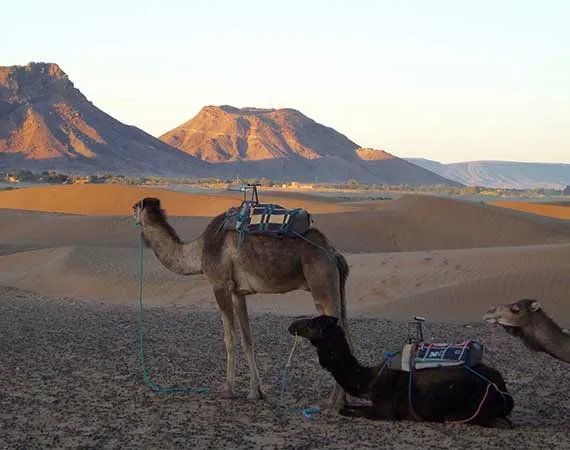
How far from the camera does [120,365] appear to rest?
11.9 m

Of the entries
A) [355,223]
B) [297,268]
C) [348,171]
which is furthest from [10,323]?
[348,171]

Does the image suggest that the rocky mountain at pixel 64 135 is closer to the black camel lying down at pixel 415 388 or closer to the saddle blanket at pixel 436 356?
the black camel lying down at pixel 415 388

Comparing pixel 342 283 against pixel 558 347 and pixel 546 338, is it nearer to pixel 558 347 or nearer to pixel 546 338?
pixel 546 338

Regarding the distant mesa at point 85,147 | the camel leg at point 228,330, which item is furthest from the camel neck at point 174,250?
the distant mesa at point 85,147

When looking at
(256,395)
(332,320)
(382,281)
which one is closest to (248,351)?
(256,395)

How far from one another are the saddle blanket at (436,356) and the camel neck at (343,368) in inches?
12.0

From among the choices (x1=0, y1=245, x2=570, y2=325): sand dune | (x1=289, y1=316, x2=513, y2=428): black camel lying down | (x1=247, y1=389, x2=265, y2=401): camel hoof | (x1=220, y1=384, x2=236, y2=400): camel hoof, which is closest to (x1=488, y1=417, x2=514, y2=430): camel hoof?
(x1=289, y1=316, x2=513, y2=428): black camel lying down

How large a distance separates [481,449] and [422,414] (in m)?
0.91

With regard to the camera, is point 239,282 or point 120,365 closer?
point 239,282

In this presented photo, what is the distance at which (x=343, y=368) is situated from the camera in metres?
9.09

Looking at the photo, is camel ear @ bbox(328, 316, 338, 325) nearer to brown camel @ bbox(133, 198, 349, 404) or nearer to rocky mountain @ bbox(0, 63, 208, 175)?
brown camel @ bbox(133, 198, 349, 404)

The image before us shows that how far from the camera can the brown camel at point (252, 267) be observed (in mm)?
9516

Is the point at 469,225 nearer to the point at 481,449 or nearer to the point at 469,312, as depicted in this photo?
the point at 469,312

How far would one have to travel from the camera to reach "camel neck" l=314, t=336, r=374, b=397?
905cm
